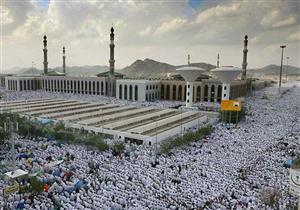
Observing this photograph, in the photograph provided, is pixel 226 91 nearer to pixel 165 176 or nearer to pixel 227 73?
pixel 227 73

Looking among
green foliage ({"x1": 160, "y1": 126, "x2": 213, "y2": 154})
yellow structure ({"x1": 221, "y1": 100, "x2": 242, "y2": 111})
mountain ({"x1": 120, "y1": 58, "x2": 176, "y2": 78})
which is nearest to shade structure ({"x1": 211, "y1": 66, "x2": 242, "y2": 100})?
yellow structure ({"x1": 221, "y1": 100, "x2": 242, "y2": 111})

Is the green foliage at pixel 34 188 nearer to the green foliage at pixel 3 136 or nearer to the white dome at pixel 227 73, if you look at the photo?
the green foliage at pixel 3 136

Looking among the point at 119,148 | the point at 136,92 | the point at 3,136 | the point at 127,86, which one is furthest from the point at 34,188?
the point at 127,86

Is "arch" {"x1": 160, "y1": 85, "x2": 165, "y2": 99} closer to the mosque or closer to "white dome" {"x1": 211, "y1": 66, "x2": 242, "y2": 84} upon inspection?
the mosque

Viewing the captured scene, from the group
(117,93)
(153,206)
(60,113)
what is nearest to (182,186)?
(153,206)

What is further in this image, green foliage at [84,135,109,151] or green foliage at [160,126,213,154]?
green foliage at [160,126,213,154]

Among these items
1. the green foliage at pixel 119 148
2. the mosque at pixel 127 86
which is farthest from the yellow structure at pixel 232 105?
the mosque at pixel 127 86
